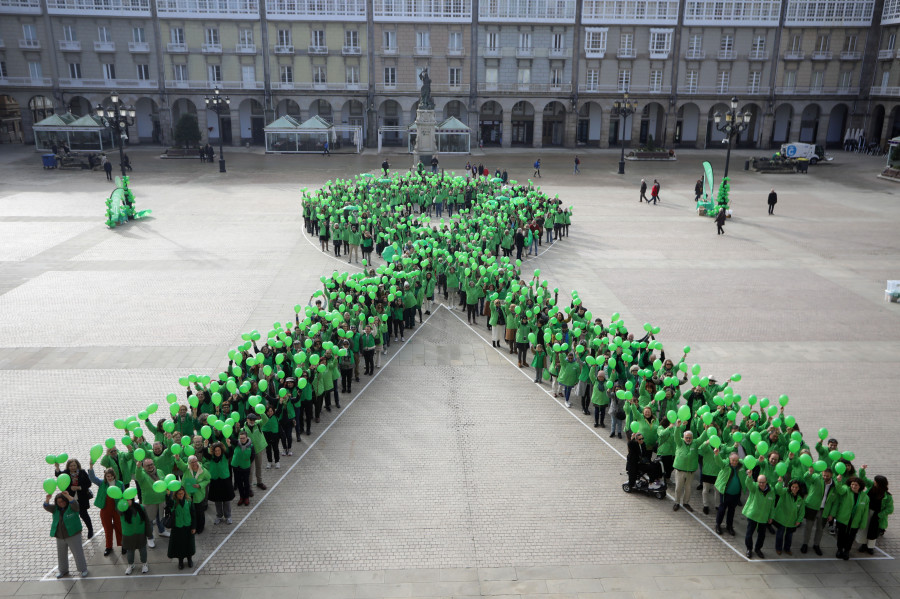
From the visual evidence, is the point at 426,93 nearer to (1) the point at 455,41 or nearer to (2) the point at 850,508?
(1) the point at 455,41

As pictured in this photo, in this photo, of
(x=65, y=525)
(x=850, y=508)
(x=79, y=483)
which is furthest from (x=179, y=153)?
(x=850, y=508)

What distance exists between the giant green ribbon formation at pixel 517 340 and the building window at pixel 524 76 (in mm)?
40017

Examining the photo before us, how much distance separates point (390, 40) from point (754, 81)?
100 feet

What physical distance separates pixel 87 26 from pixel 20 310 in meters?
47.9

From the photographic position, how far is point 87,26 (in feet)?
190

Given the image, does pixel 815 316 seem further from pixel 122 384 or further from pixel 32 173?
pixel 32 173

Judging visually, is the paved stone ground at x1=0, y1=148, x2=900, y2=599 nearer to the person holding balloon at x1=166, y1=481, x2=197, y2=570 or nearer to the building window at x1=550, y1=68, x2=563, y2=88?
the person holding balloon at x1=166, y1=481, x2=197, y2=570

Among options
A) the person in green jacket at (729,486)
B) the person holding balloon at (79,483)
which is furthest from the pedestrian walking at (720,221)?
the person holding balloon at (79,483)

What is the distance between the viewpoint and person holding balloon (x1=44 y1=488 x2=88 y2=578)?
898 centimetres

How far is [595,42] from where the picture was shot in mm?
59656

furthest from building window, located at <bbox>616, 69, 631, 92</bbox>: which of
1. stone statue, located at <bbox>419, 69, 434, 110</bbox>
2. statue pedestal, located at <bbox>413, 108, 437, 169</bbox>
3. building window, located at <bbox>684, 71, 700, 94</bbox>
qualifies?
stone statue, located at <bbox>419, 69, 434, 110</bbox>

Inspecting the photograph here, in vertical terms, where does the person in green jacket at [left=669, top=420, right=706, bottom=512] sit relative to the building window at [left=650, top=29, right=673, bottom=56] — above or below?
below

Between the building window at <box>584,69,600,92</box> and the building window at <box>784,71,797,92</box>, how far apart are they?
15.7m

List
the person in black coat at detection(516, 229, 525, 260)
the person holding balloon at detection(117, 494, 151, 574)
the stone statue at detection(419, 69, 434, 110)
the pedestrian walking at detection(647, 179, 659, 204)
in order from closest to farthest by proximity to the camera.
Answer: the person holding balloon at detection(117, 494, 151, 574)
the person in black coat at detection(516, 229, 525, 260)
the pedestrian walking at detection(647, 179, 659, 204)
the stone statue at detection(419, 69, 434, 110)
